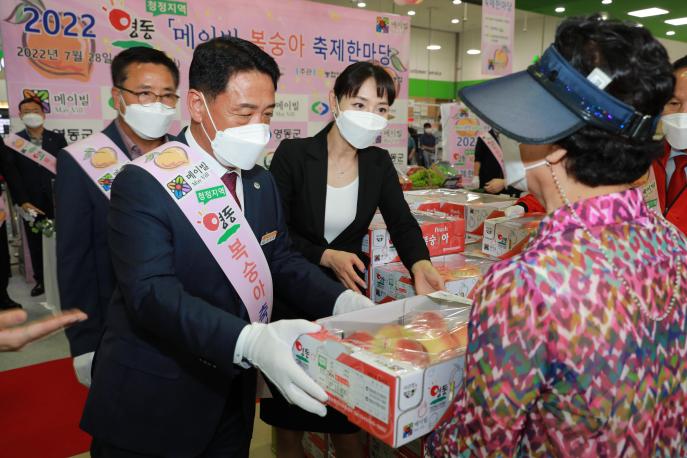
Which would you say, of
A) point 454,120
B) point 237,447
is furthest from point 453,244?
point 454,120

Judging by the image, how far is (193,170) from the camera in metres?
1.52

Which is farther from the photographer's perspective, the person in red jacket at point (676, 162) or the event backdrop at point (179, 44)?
the event backdrop at point (179, 44)

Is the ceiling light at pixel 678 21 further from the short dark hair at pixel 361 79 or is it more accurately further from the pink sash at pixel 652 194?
the short dark hair at pixel 361 79

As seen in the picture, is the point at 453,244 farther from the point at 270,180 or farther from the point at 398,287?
the point at 270,180

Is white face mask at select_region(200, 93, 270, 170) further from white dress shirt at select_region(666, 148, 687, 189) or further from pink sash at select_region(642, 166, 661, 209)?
white dress shirt at select_region(666, 148, 687, 189)

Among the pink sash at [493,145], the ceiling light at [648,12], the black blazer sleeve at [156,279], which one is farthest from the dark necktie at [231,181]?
the ceiling light at [648,12]

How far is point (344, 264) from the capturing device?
207 centimetres

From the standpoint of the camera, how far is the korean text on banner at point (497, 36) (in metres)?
5.81

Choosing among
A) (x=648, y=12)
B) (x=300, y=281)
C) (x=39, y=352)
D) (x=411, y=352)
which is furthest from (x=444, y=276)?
(x=648, y=12)

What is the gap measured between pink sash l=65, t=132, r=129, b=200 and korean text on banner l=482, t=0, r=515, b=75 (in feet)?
15.2

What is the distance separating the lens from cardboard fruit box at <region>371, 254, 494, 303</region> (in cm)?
215

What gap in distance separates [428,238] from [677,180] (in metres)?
1.09

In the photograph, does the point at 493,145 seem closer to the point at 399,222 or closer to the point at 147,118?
the point at 399,222

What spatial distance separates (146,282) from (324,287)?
648 millimetres
